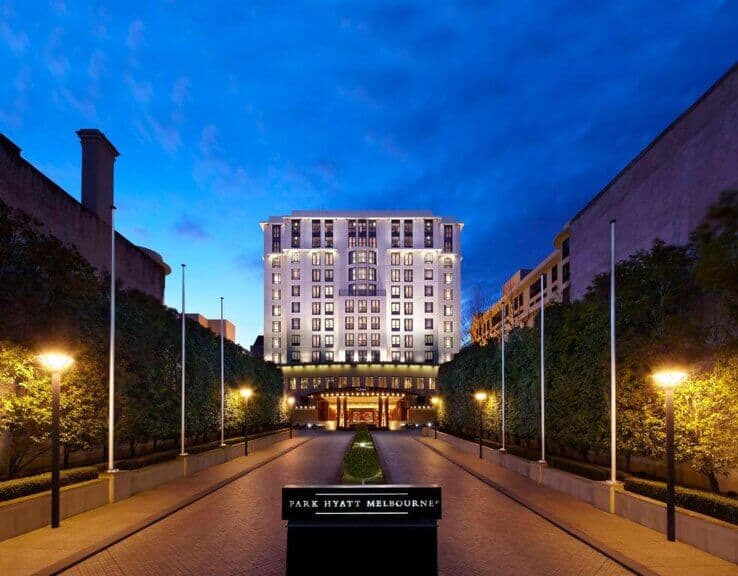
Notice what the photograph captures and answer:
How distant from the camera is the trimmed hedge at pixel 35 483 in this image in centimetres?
1732

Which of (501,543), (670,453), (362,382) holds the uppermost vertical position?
(670,453)

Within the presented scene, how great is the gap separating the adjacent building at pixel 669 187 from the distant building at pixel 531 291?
31.4 metres

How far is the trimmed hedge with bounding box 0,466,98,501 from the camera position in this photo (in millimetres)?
17319

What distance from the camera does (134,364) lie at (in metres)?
27.9

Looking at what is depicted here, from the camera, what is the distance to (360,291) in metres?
128

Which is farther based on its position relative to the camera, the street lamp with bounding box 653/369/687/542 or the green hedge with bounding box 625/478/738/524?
the street lamp with bounding box 653/369/687/542

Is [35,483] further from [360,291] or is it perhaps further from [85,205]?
[360,291]

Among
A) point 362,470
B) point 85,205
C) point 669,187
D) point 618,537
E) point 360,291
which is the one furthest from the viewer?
point 360,291

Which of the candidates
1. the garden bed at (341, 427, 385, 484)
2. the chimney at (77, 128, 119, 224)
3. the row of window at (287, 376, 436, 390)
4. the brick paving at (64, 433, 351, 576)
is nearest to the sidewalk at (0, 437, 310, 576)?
the brick paving at (64, 433, 351, 576)

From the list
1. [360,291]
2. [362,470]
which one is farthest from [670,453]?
[360,291]

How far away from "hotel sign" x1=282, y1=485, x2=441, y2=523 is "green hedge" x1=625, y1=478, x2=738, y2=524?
822cm

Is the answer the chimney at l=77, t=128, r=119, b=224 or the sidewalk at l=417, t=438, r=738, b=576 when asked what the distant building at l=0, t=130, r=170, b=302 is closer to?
the chimney at l=77, t=128, r=119, b=224

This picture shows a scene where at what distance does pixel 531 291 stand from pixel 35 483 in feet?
309

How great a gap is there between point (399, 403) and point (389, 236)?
3506 centimetres
